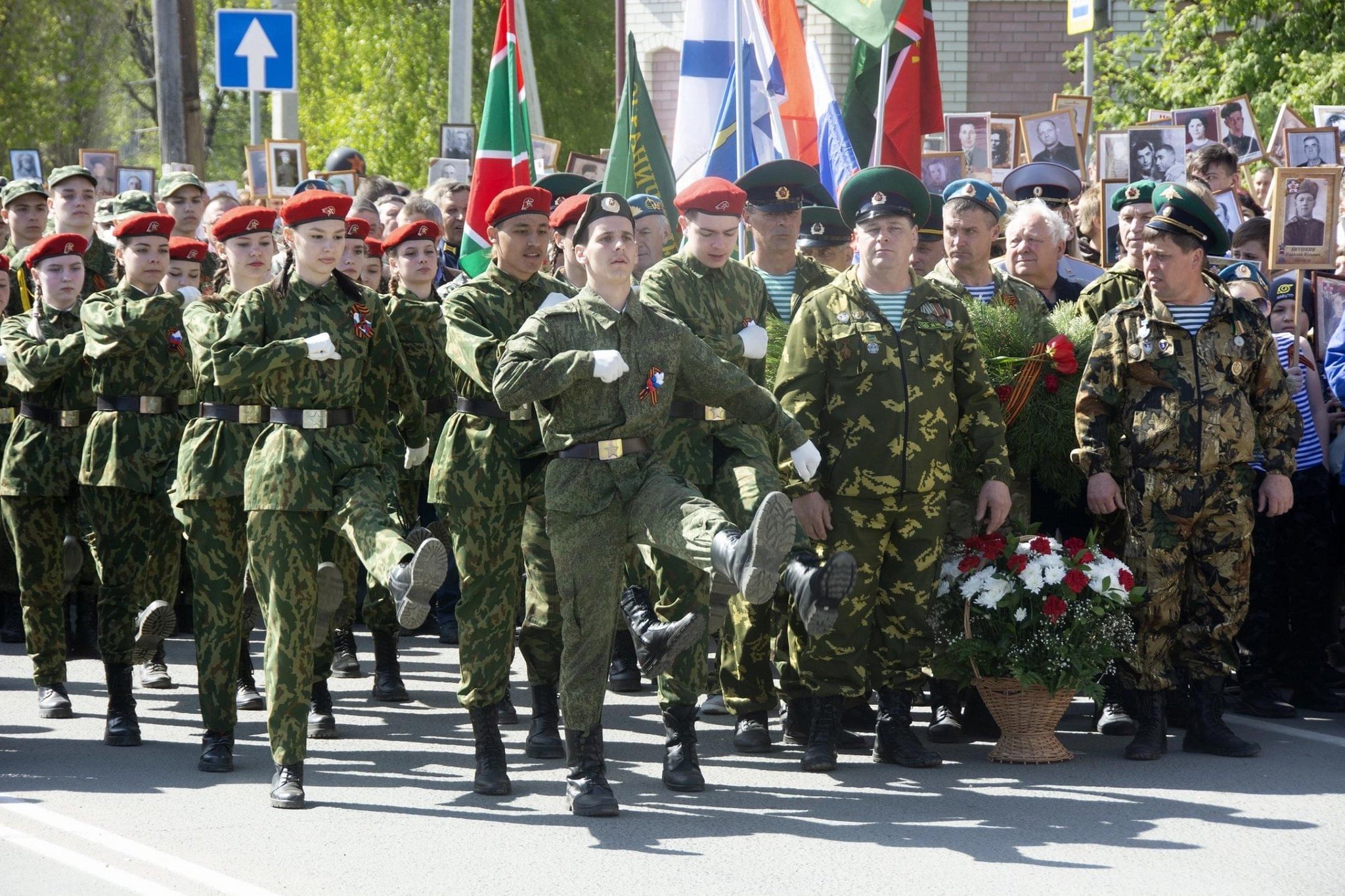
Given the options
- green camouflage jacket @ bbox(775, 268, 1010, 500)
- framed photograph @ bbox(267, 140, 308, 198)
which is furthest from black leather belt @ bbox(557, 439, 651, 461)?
framed photograph @ bbox(267, 140, 308, 198)

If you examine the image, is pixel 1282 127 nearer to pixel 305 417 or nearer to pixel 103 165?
pixel 305 417

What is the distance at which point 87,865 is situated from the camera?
6117 millimetres

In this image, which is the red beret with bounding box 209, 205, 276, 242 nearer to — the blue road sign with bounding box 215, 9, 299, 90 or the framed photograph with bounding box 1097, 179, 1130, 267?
the framed photograph with bounding box 1097, 179, 1130, 267

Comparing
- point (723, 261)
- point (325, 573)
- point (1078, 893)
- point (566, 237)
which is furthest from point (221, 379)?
point (1078, 893)

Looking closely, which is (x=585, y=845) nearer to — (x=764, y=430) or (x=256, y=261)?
(x=764, y=430)

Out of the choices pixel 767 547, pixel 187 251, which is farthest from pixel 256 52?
pixel 767 547

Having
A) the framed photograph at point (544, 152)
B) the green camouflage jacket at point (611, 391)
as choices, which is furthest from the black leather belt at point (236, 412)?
the framed photograph at point (544, 152)

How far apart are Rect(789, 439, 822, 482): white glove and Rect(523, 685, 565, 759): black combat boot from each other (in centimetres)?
188

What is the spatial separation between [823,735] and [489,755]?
1.39 metres

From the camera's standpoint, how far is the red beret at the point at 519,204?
7453 millimetres

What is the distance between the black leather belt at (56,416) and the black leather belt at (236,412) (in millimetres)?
1522

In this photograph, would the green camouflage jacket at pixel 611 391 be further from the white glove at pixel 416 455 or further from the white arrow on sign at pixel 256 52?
the white arrow on sign at pixel 256 52

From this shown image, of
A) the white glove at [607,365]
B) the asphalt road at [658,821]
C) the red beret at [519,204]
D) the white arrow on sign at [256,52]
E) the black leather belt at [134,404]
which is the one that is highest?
the white arrow on sign at [256,52]

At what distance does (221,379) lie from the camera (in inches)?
268
